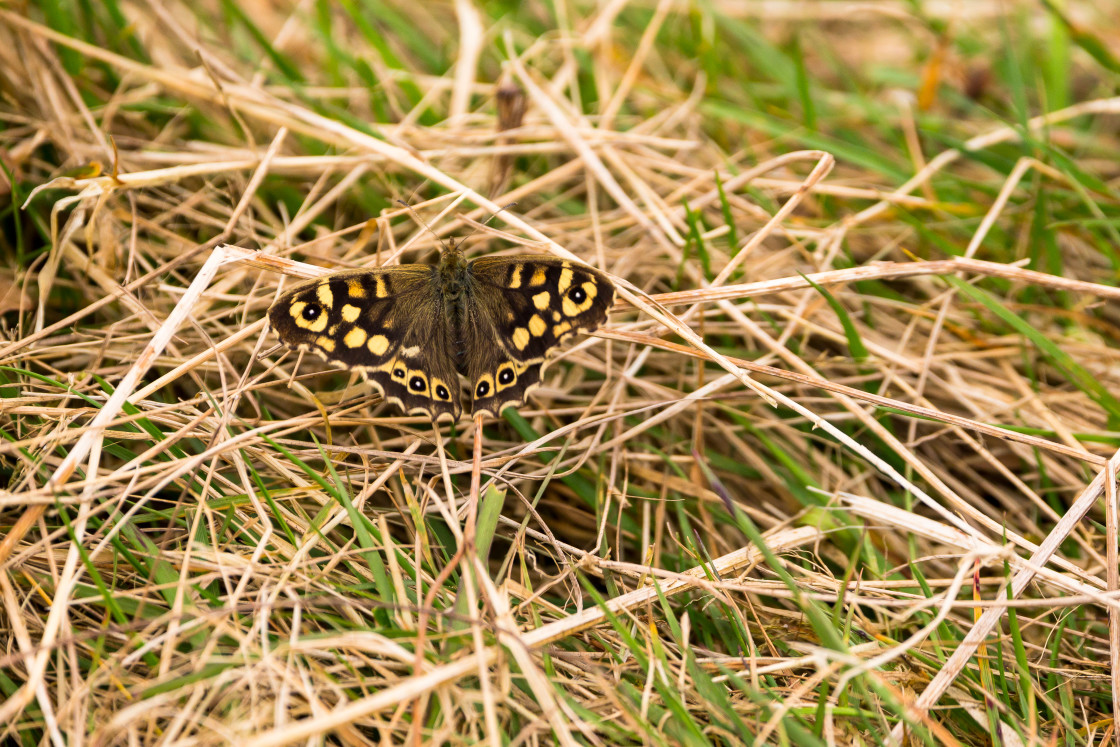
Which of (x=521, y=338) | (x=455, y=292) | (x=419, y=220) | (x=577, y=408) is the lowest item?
(x=577, y=408)

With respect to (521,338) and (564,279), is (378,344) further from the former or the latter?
(564,279)

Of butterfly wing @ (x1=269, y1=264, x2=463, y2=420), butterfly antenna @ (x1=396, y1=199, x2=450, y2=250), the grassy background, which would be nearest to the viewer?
the grassy background

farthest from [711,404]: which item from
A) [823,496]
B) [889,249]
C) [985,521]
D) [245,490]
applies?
[245,490]

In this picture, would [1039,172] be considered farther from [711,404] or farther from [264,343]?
[264,343]

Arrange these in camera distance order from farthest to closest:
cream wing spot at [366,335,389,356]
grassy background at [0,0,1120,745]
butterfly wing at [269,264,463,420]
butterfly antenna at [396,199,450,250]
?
butterfly antenna at [396,199,450,250]
cream wing spot at [366,335,389,356]
butterfly wing at [269,264,463,420]
grassy background at [0,0,1120,745]

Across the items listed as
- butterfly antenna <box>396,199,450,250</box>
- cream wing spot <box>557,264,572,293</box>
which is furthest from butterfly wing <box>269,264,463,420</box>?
cream wing spot <box>557,264,572,293</box>

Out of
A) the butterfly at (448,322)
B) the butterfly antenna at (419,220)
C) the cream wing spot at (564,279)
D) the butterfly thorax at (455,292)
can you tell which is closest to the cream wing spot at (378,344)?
the butterfly at (448,322)

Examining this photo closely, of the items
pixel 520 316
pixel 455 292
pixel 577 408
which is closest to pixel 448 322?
pixel 455 292

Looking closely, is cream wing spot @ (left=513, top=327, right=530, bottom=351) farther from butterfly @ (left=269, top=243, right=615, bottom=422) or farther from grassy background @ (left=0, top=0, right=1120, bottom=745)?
grassy background @ (left=0, top=0, right=1120, bottom=745)
